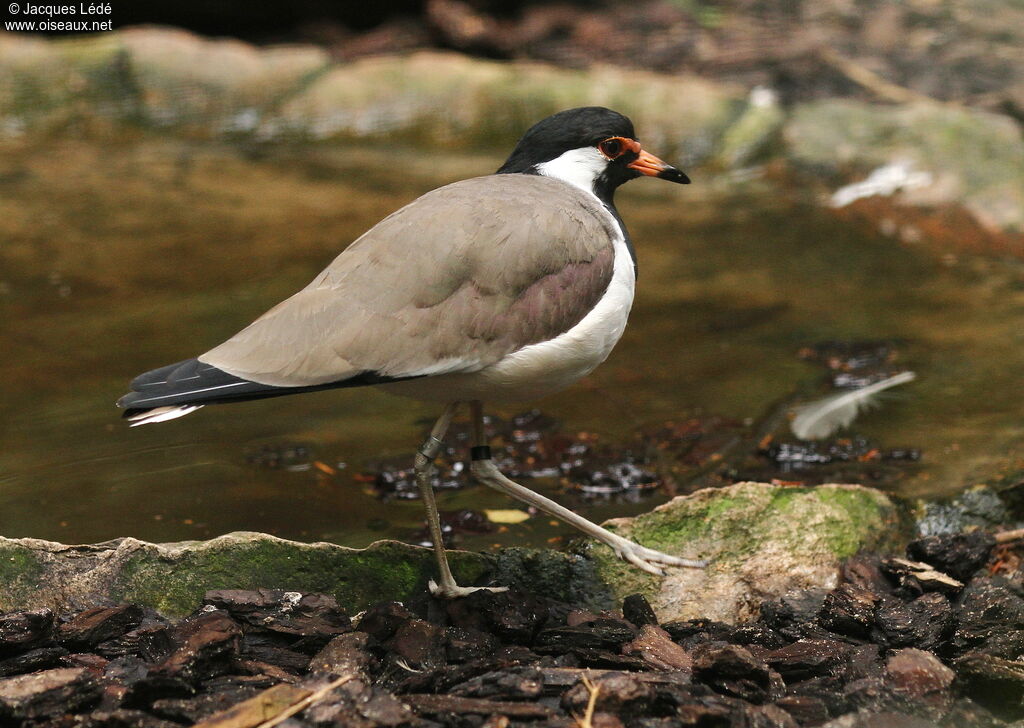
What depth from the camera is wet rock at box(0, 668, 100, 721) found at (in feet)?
9.26

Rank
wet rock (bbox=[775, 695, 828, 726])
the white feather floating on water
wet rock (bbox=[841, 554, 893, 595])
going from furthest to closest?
1. the white feather floating on water
2. wet rock (bbox=[841, 554, 893, 595])
3. wet rock (bbox=[775, 695, 828, 726])

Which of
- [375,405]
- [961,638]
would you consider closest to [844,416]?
[961,638]

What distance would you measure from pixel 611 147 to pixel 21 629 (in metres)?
2.42

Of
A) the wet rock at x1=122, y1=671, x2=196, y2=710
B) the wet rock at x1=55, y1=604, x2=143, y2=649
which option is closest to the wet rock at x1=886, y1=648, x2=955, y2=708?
the wet rock at x1=122, y1=671, x2=196, y2=710

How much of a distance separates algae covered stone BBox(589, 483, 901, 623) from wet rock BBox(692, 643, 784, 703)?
525 mm

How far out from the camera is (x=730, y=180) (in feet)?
27.4

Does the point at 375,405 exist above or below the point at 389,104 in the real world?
below

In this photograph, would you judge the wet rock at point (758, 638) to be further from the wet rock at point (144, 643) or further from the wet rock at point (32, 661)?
the wet rock at point (32, 661)

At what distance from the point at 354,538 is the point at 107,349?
216cm

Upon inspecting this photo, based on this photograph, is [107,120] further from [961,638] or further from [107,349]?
[961,638]

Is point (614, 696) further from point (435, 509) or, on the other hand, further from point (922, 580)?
point (922, 580)

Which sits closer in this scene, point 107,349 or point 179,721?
point 179,721

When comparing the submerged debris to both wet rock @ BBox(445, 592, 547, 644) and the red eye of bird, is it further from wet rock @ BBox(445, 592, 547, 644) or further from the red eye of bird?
the red eye of bird

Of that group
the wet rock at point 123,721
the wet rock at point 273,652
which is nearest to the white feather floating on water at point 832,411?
the wet rock at point 273,652
